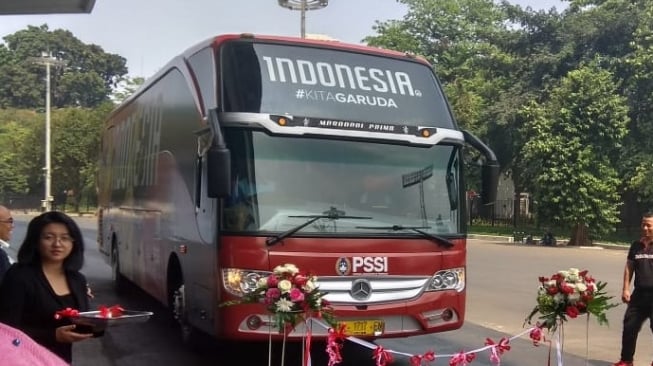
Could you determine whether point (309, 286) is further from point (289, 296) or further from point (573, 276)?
point (573, 276)

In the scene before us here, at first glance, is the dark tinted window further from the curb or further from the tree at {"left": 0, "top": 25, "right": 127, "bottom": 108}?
the tree at {"left": 0, "top": 25, "right": 127, "bottom": 108}

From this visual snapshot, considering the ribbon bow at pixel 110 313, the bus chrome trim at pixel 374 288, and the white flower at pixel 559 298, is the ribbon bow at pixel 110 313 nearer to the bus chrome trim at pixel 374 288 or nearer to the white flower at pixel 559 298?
the bus chrome trim at pixel 374 288

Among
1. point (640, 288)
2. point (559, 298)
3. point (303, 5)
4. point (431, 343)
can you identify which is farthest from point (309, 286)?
point (303, 5)

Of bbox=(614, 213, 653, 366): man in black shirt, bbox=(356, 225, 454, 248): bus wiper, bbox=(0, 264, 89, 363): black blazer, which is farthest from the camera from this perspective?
bbox=(614, 213, 653, 366): man in black shirt

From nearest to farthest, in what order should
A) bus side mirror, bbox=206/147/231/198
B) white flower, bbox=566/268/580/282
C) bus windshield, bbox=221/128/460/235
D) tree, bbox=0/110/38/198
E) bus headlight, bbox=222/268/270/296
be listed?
1. white flower, bbox=566/268/580/282
2. bus side mirror, bbox=206/147/231/198
3. bus headlight, bbox=222/268/270/296
4. bus windshield, bbox=221/128/460/235
5. tree, bbox=0/110/38/198

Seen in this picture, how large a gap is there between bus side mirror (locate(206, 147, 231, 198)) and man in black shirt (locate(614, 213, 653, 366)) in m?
4.10

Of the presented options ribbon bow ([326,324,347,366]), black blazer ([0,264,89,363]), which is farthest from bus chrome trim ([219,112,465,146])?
black blazer ([0,264,89,363])

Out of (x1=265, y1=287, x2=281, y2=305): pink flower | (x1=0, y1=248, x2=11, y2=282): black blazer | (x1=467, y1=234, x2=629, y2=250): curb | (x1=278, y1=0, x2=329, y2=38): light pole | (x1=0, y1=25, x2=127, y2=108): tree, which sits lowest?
(x1=467, y1=234, x2=629, y2=250): curb

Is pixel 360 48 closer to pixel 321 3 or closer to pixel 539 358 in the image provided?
pixel 539 358

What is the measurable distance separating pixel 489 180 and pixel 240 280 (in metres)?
2.71

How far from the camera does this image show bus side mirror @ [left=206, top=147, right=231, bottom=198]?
18.9 ft

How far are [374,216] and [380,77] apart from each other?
57.3 inches

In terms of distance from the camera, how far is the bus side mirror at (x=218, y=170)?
575 centimetres

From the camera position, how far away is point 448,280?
6684mm
